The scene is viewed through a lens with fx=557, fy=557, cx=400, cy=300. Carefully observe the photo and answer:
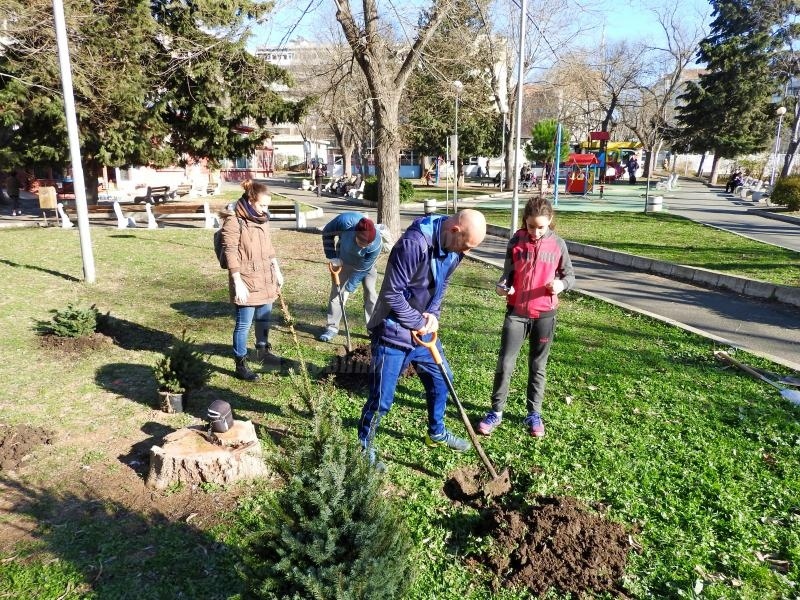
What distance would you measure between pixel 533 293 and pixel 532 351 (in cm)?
48

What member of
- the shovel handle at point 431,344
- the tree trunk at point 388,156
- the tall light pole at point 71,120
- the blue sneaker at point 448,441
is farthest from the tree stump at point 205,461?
the tree trunk at point 388,156

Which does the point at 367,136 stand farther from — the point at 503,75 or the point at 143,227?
the point at 143,227

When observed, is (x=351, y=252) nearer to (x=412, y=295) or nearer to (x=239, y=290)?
(x=239, y=290)

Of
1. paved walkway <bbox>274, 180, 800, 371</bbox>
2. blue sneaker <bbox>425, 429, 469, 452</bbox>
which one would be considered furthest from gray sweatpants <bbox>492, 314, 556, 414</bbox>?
paved walkway <bbox>274, 180, 800, 371</bbox>

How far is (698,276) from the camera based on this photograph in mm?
9867

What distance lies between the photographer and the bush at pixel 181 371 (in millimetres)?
4570

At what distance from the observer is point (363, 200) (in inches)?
1042

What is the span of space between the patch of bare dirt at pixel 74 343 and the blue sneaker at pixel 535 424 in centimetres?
458

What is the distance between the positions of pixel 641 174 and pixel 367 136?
2910 centimetres

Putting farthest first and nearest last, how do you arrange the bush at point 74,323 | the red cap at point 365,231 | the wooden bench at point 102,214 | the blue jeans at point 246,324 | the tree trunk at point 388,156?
the wooden bench at point 102,214 → the tree trunk at point 388,156 → the bush at point 74,323 → the red cap at point 365,231 → the blue jeans at point 246,324

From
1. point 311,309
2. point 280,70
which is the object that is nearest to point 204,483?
point 311,309

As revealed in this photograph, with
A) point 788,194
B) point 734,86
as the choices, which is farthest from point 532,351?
→ point 734,86

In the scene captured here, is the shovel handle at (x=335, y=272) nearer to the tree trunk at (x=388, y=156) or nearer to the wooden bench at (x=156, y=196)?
the tree trunk at (x=388, y=156)

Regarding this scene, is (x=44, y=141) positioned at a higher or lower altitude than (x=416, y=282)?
higher
